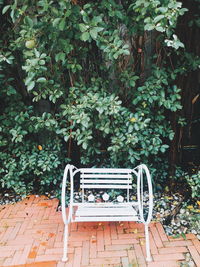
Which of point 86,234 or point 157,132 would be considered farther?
point 157,132

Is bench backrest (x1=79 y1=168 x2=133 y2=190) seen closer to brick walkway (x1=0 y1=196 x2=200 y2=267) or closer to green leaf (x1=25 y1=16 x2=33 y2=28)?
brick walkway (x1=0 y1=196 x2=200 y2=267)

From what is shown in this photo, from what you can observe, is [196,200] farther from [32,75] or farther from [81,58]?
[32,75]

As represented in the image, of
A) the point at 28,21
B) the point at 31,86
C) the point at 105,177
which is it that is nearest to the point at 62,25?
the point at 28,21

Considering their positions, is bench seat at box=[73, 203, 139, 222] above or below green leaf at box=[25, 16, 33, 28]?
below

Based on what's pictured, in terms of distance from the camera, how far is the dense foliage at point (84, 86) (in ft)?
7.25

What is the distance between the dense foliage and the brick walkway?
25.5 inches

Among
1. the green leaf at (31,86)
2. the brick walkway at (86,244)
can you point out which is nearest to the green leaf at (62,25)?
the green leaf at (31,86)

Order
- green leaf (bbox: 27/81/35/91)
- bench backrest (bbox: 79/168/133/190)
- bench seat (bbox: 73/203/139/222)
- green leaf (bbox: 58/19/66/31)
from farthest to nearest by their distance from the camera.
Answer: bench backrest (bbox: 79/168/133/190)
bench seat (bbox: 73/203/139/222)
green leaf (bbox: 27/81/35/91)
green leaf (bbox: 58/19/66/31)

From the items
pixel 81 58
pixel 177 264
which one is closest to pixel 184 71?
pixel 81 58

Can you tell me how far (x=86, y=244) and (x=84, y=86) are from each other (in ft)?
5.73

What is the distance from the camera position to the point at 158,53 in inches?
110

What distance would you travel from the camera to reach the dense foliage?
87.0 inches

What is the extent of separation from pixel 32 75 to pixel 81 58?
0.70 meters

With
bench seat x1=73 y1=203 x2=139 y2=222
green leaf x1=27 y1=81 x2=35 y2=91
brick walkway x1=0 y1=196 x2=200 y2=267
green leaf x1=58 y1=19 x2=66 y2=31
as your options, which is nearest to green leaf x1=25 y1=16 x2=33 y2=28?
green leaf x1=58 y1=19 x2=66 y2=31
